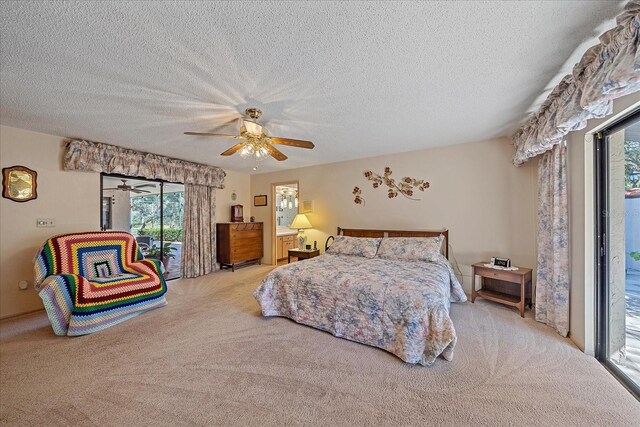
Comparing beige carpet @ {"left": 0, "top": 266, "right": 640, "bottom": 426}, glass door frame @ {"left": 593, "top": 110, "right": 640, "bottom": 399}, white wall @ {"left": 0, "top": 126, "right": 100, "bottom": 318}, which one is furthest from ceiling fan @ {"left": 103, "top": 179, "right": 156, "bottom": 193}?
glass door frame @ {"left": 593, "top": 110, "right": 640, "bottom": 399}

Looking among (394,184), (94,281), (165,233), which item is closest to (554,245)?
(394,184)

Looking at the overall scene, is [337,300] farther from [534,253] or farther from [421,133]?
[534,253]

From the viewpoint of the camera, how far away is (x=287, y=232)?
6.61 metres

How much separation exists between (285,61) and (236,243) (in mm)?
4356

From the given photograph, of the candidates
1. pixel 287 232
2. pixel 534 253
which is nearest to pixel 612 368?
pixel 534 253

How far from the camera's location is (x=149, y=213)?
4680mm

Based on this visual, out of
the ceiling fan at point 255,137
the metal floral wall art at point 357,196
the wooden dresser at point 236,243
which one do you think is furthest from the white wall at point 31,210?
the metal floral wall art at point 357,196

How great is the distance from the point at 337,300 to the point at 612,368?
2.26m

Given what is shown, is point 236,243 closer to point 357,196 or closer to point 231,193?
point 231,193

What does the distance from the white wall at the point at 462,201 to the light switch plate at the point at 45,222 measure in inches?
168

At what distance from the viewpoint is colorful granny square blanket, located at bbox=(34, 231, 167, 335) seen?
2.55 metres

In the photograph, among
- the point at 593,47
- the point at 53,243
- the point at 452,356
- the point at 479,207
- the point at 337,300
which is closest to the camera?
the point at 593,47

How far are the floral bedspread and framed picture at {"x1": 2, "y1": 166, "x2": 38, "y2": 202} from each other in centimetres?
327

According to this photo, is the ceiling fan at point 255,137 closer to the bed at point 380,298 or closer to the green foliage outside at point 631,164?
the bed at point 380,298
